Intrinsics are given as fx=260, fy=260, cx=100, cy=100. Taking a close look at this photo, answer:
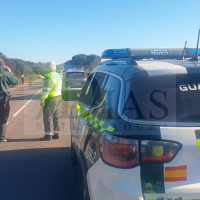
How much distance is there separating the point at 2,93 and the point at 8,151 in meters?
1.41

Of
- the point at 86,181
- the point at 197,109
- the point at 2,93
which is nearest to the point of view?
the point at 197,109

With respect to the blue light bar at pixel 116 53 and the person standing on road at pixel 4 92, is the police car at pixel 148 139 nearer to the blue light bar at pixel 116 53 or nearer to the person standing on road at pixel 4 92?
the blue light bar at pixel 116 53

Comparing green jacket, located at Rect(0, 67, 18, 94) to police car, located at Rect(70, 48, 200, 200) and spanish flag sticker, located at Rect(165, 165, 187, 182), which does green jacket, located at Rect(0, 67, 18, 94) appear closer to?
police car, located at Rect(70, 48, 200, 200)

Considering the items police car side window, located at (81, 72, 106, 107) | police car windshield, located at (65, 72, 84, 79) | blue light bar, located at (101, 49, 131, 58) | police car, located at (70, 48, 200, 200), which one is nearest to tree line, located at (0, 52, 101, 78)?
police car windshield, located at (65, 72, 84, 79)

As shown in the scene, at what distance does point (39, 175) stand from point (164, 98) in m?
3.03

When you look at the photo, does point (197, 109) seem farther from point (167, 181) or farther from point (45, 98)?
point (45, 98)

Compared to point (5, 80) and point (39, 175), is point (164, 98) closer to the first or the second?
point (39, 175)

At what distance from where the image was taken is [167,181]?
1.97m

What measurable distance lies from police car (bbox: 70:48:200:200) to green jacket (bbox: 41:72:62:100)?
4029 millimetres

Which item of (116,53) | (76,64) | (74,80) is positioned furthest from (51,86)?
(76,64)

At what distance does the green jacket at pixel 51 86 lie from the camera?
6339 mm

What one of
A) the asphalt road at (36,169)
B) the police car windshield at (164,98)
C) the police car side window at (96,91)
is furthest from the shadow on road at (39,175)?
the police car windshield at (164,98)

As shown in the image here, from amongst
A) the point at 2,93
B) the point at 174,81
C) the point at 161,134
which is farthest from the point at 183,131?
the point at 2,93

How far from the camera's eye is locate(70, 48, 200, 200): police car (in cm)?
197
